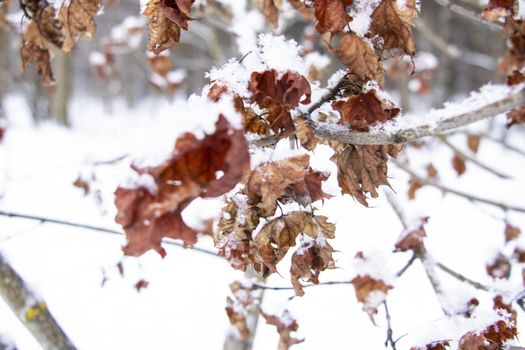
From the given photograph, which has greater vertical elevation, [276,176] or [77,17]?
[77,17]

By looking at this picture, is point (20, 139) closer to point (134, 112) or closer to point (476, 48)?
point (134, 112)

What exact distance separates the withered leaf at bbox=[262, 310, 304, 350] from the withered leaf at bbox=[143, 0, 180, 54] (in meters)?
0.89

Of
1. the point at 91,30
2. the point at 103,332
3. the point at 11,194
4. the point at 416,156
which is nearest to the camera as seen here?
the point at 91,30

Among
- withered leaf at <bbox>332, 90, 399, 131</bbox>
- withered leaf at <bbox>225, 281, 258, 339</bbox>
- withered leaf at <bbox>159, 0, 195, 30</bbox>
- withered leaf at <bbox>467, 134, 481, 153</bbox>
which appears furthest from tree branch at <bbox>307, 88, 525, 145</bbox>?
withered leaf at <bbox>467, 134, 481, 153</bbox>

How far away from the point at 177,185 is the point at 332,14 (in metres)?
0.44

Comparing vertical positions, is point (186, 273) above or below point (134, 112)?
below

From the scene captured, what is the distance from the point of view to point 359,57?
2.60ft

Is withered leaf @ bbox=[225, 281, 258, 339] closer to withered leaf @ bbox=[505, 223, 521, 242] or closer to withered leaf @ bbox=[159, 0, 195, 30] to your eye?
withered leaf @ bbox=[159, 0, 195, 30]

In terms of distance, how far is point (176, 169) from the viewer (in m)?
0.51

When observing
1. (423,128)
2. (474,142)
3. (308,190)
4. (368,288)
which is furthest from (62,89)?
(423,128)

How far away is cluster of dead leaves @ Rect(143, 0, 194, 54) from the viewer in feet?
2.59

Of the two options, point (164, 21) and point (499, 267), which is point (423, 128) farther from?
point (499, 267)

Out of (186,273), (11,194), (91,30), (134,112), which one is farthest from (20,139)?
(134,112)

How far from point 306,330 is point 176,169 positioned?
1.59 m
